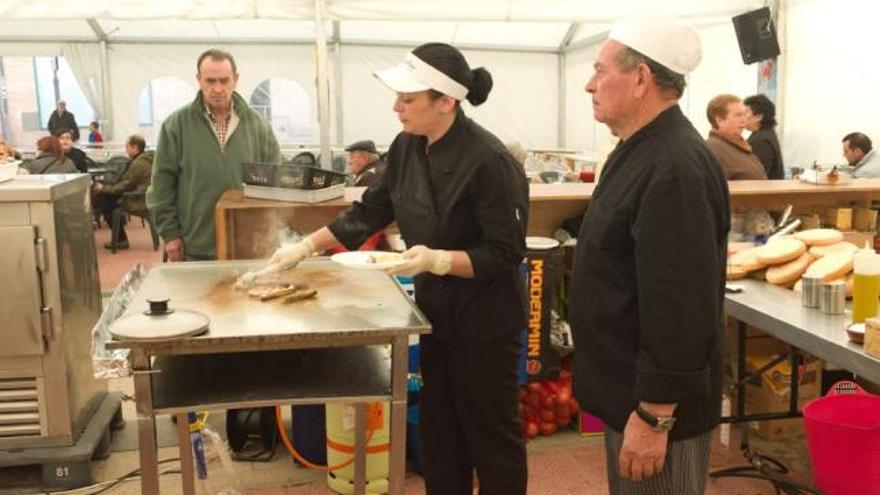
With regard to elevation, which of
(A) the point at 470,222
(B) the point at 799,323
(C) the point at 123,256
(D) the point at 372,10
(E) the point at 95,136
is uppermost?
(D) the point at 372,10

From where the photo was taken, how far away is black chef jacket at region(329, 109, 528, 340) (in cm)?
207

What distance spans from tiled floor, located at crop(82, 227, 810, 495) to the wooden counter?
0.87 m

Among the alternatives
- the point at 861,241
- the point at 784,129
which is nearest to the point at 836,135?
the point at 784,129

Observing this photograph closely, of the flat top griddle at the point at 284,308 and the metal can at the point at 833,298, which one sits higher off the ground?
the flat top griddle at the point at 284,308

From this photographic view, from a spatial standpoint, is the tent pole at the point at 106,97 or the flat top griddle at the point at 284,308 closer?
the flat top griddle at the point at 284,308

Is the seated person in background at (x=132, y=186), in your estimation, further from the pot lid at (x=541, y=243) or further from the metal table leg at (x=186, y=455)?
the metal table leg at (x=186, y=455)

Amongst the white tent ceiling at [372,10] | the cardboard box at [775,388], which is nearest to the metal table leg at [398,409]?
the cardboard box at [775,388]

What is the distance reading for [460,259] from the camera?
6.64 ft

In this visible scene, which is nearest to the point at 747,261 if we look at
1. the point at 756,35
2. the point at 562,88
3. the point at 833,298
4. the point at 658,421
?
the point at 833,298

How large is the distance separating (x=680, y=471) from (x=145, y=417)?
3.82 ft

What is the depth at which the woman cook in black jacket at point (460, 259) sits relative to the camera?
206 cm

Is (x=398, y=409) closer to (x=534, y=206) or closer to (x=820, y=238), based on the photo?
(x=820, y=238)

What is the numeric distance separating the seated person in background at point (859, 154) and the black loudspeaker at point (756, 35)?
3.37 ft

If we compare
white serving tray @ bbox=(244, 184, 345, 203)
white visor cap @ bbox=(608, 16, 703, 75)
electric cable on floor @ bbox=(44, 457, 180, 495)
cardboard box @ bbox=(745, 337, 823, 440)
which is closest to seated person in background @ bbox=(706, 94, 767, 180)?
cardboard box @ bbox=(745, 337, 823, 440)
